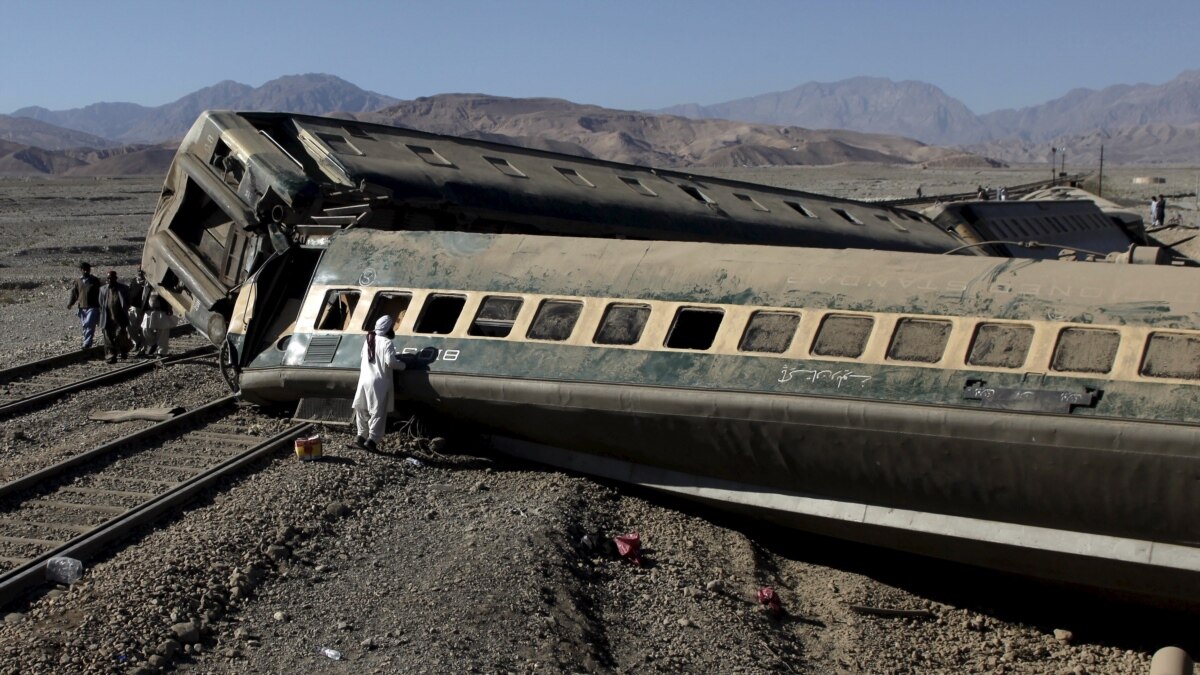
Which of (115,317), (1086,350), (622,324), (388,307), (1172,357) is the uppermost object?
A: (1172,357)

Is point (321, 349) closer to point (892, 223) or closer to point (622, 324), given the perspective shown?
point (622, 324)

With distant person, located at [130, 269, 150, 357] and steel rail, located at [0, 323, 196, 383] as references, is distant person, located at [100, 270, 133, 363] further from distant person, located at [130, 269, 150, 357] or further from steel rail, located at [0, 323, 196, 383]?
steel rail, located at [0, 323, 196, 383]

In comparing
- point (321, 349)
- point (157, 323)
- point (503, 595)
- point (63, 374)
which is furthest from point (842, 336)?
point (63, 374)

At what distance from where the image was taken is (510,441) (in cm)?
1269

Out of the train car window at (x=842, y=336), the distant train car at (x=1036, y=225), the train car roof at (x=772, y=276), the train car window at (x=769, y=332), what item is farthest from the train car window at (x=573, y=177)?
the train car window at (x=842, y=336)

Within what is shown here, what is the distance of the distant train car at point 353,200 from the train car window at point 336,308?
1.13 metres

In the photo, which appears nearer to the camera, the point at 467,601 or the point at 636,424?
the point at 467,601

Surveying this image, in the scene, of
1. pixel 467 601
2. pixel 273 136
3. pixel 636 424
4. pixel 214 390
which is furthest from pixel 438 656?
pixel 273 136

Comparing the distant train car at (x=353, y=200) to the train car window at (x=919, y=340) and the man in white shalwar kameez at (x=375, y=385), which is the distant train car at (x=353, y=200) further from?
the train car window at (x=919, y=340)

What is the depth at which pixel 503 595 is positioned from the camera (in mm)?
9125

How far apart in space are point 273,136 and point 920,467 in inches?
447

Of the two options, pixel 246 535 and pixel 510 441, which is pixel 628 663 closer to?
pixel 246 535

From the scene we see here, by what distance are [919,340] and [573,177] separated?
11.7 m

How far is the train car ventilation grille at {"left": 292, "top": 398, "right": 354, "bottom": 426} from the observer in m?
13.5
